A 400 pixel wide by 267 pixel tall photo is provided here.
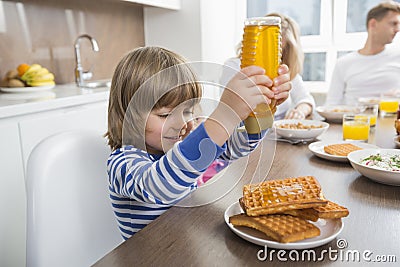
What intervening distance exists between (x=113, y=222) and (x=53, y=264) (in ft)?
0.67

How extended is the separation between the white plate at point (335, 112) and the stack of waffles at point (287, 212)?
1.09 m

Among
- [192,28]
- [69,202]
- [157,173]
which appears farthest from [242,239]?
[192,28]

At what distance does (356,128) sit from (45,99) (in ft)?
4.45

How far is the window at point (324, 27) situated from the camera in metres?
3.43

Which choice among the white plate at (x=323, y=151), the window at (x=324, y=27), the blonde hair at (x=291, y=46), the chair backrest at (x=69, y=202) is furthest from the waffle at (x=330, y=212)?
the window at (x=324, y=27)

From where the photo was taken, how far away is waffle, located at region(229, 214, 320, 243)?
0.57m

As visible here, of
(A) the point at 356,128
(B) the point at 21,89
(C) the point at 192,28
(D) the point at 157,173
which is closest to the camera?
(D) the point at 157,173

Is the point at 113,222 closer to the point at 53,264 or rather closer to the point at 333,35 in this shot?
the point at 53,264

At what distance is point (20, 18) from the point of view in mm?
2281

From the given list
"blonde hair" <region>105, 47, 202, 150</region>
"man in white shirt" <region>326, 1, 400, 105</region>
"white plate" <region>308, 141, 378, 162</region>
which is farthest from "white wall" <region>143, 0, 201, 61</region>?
"blonde hair" <region>105, 47, 202, 150</region>

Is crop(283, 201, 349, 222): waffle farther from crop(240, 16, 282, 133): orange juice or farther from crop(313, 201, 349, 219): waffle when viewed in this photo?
crop(240, 16, 282, 133): orange juice

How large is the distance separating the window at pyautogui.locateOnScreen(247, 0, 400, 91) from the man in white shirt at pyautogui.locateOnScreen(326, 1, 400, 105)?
0.45 m

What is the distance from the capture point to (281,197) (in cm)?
65

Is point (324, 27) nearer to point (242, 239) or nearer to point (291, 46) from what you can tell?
point (291, 46)
